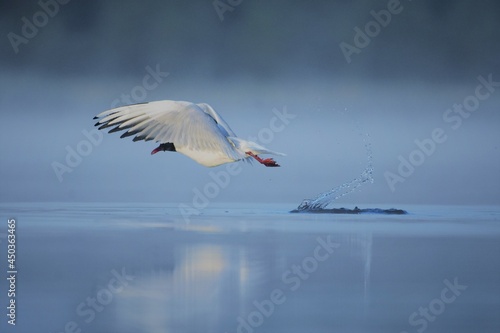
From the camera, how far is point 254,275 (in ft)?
11.0

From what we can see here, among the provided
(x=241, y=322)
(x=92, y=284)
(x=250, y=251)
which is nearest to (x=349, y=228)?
(x=250, y=251)

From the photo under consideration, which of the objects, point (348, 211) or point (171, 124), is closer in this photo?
point (171, 124)

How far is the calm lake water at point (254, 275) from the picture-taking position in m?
2.66

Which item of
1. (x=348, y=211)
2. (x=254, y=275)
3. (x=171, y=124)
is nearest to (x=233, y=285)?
(x=254, y=275)

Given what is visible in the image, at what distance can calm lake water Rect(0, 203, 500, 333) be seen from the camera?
2.66 metres

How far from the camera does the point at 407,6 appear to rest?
8148mm

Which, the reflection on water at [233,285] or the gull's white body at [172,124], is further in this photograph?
the gull's white body at [172,124]

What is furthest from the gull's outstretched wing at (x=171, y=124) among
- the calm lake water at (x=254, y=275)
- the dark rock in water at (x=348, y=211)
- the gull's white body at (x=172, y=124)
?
the dark rock in water at (x=348, y=211)

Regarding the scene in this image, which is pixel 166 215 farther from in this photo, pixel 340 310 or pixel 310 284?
pixel 340 310

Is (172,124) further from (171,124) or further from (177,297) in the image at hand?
(177,297)

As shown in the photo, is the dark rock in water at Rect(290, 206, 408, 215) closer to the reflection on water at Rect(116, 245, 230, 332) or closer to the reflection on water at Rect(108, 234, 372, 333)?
the reflection on water at Rect(108, 234, 372, 333)

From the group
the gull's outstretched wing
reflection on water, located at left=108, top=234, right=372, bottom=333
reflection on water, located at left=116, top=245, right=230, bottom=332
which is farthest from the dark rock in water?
reflection on water, located at left=116, top=245, right=230, bottom=332

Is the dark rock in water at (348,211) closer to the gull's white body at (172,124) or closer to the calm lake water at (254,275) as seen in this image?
the calm lake water at (254,275)

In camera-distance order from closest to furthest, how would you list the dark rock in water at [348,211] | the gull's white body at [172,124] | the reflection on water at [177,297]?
1. the reflection on water at [177,297]
2. the gull's white body at [172,124]
3. the dark rock in water at [348,211]
